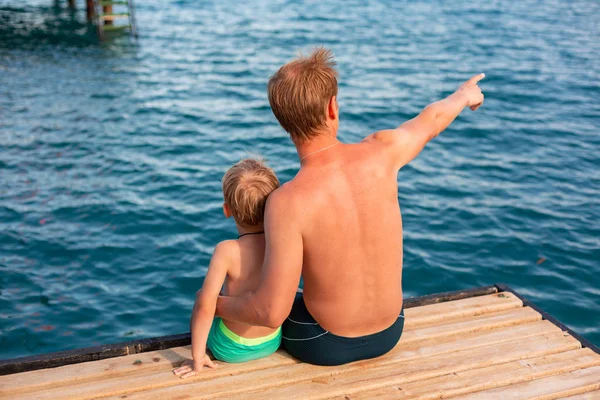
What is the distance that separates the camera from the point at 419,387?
3.59 m

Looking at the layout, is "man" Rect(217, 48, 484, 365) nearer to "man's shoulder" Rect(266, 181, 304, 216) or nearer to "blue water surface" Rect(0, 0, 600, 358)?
"man's shoulder" Rect(266, 181, 304, 216)

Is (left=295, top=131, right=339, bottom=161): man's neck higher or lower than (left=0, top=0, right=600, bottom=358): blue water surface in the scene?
higher

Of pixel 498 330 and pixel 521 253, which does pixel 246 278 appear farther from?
pixel 521 253

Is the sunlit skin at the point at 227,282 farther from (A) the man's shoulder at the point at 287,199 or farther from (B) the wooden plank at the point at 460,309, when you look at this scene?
(B) the wooden plank at the point at 460,309

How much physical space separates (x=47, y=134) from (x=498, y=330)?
8574mm

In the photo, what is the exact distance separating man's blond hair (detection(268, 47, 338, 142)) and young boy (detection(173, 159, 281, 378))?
44 cm

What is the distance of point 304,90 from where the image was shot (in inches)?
123

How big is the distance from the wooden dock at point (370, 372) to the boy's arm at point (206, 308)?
7 cm

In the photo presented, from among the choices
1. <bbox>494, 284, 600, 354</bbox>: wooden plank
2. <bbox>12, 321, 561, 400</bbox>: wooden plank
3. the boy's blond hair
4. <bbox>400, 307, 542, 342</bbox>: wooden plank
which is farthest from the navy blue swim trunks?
<bbox>494, 284, 600, 354</bbox>: wooden plank

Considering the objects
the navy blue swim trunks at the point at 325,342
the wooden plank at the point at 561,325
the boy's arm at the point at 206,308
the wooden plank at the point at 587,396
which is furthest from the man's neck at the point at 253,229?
the wooden plank at the point at 561,325

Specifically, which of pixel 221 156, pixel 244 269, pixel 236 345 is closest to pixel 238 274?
pixel 244 269

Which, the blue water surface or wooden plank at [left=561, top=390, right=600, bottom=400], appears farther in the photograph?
the blue water surface

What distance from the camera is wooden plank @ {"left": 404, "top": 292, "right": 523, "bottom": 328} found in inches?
170

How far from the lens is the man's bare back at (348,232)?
10.6 ft
